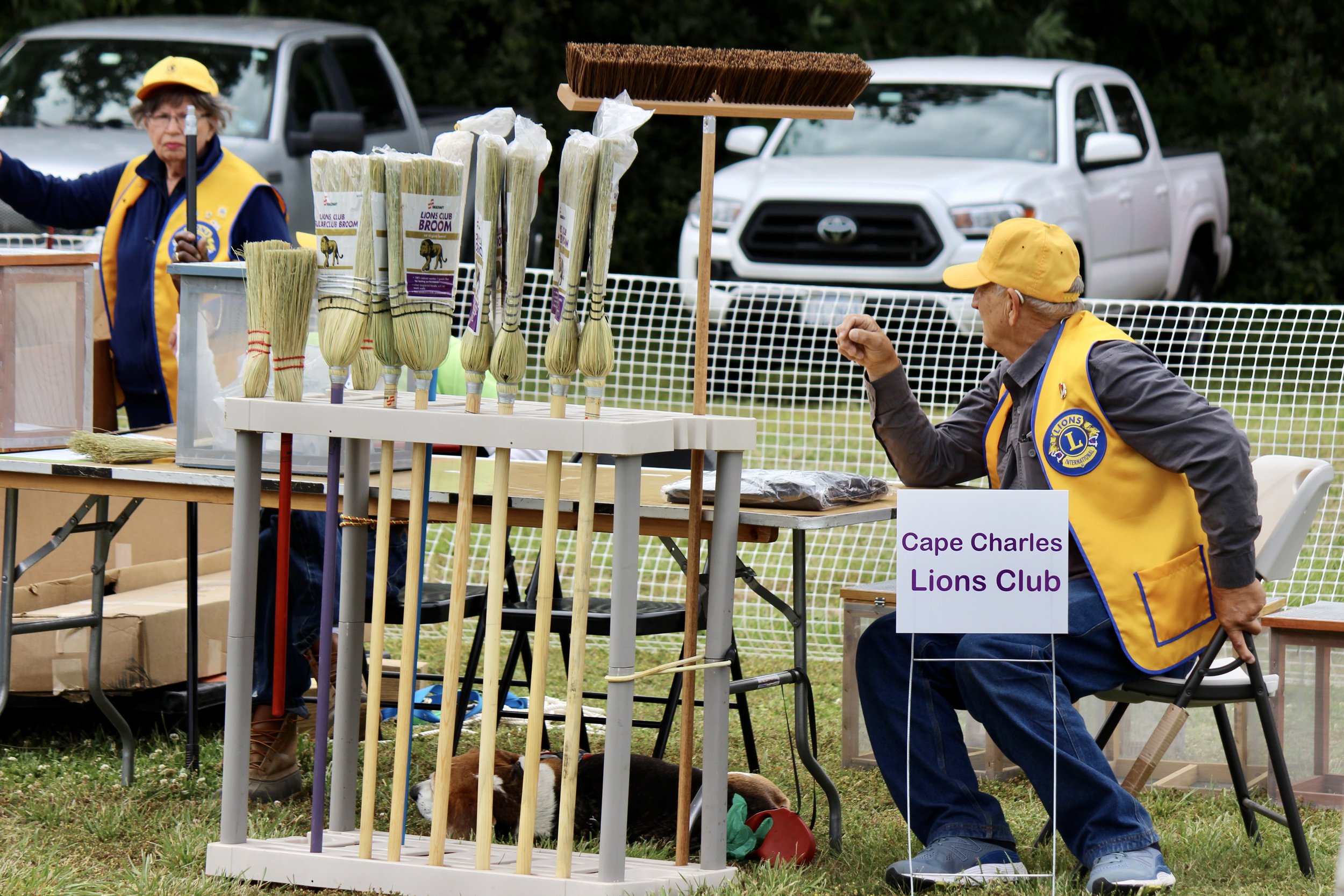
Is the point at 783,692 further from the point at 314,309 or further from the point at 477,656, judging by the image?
the point at 314,309

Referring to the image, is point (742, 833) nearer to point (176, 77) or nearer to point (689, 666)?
point (689, 666)

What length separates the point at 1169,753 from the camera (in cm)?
463

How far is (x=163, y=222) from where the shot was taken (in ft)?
17.2

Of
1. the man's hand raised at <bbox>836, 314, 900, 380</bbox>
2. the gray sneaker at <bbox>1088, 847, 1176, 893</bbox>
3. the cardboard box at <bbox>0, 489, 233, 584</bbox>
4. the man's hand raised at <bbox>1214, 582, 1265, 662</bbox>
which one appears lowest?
the gray sneaker at <bbox>1088, 847, 1176, 893</bbox>

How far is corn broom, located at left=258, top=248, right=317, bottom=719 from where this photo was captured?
342cm

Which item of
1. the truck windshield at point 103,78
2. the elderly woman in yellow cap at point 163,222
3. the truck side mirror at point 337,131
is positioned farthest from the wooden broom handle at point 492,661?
the truck windshield at point 103,78

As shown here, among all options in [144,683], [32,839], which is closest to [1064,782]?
[32,839]

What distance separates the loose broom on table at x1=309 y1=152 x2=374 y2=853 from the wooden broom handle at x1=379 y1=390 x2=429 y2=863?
6.3 inches

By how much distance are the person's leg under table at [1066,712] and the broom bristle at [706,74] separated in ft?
3.85

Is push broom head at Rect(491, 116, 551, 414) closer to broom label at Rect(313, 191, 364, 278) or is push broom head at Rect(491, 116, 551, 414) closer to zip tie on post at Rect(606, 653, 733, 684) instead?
broom label at Rect(313, 191, 364, 278)

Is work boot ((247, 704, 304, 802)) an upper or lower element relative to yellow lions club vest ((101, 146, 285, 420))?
lower

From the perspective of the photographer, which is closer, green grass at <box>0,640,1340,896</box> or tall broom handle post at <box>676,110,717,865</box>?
tall broom handle post at <box>676,110,717,865</box>

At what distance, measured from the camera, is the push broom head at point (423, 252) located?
129 inches

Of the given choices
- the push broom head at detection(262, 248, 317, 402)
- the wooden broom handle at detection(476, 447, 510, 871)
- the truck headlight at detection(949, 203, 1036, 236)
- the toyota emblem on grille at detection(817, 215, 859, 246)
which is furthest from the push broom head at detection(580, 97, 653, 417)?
the toyota emblem on grille at detection(817, 215, 859, 246)
